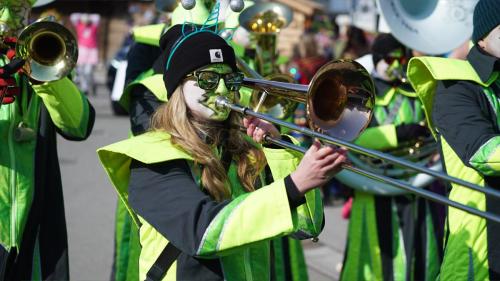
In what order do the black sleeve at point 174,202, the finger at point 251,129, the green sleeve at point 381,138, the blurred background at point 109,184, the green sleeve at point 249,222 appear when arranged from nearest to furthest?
1. the green sleeve at point 249,222
2. the black sleeve at point 174,202
3. the finger at point 251,129
4. the green sleeve at point 381,138
5. the blurred background at point 109,184

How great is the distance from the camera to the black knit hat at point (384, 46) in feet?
17.6

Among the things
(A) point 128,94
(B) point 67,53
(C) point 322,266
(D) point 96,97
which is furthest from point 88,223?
(D) point 96,97

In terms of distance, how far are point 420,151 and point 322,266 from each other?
167 cm

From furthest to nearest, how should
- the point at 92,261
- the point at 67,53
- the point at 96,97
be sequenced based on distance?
the point at 96,97 → the point at 92,261 → the point at 67,53

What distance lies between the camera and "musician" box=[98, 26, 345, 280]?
2.55 meters

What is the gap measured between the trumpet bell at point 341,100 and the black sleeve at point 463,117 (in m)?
0.80

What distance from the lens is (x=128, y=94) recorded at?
452 centimetres

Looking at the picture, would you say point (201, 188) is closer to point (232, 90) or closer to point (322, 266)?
point (232, 90)

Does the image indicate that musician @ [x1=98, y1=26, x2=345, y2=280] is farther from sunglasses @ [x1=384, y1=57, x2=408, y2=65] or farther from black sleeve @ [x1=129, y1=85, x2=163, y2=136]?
sunglasses @ [x1=384, y1=57, x2=408, y2=65]

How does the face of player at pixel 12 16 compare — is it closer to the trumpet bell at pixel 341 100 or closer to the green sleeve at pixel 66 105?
the green sleeve at pixel 66 105

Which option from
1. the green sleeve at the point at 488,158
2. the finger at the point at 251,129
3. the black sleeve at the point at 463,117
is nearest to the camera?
the finger at the point at 251,129

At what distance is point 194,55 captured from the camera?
9.71 ft

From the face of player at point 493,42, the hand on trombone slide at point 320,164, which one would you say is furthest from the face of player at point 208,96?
the face of player at point 493,42

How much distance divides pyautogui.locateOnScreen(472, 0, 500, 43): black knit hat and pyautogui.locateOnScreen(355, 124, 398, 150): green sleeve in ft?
4.57
